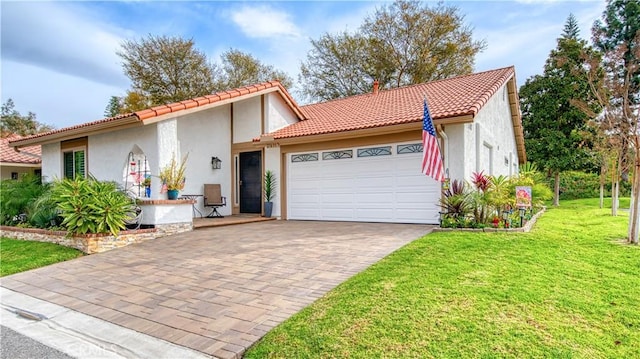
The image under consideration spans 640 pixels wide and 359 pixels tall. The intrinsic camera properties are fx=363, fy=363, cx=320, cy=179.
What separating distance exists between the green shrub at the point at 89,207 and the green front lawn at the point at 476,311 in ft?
20.2

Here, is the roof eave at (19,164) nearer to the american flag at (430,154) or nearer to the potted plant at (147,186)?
the potted plant at (147,186)

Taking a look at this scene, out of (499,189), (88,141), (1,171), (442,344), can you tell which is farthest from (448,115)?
(1,171)

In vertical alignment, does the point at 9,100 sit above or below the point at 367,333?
above

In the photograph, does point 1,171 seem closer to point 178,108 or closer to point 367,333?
point 178,108

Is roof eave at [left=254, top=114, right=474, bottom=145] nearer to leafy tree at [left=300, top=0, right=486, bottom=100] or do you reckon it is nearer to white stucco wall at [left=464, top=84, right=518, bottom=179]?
white stucco wall at [left=464, top=84, right=518, bottom=179]

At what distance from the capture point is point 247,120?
1359cm

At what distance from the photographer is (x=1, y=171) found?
16.9m

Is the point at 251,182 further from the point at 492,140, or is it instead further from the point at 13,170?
the point at 13,170

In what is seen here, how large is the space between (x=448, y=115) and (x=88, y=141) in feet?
37.8

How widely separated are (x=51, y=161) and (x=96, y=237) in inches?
343

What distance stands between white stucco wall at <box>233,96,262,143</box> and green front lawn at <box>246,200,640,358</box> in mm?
8950

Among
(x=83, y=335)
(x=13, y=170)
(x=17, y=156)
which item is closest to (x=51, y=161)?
(x=17, y=156)

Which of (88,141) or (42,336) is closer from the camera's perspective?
(42,336)

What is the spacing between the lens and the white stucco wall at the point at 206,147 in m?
12.3
